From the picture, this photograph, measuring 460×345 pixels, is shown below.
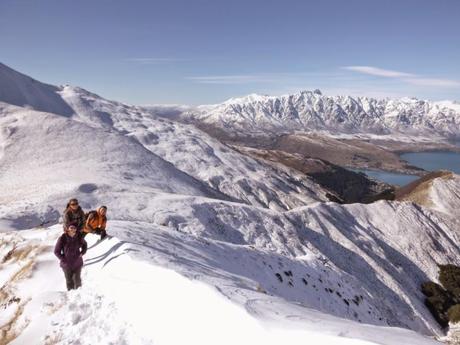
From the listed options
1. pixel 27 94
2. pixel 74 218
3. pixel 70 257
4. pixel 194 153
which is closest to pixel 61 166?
pixel 74 218

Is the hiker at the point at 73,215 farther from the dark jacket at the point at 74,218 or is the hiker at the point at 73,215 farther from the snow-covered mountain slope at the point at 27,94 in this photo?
the snow-covered mountain slope at the point at 27,94

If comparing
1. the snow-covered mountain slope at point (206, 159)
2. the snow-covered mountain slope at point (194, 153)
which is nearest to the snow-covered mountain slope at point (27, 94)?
the snow-covered mountain slope at point (194, 153)

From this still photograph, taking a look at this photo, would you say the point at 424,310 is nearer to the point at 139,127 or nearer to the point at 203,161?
the point at 203,161

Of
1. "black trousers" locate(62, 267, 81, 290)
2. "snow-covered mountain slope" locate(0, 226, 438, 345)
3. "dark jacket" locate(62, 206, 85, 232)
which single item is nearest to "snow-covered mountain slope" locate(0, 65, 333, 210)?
"dark jacket" locate(62, 206, 85, 232)

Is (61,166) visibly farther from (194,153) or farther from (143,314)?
(194,153)

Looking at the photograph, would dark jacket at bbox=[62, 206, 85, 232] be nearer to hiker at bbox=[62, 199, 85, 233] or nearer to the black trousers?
hiker at bbox=[62, 199, 85, 233]

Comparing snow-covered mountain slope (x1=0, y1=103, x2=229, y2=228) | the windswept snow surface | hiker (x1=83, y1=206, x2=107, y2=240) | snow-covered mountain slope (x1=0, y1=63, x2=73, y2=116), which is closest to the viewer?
the windswept snow surface
